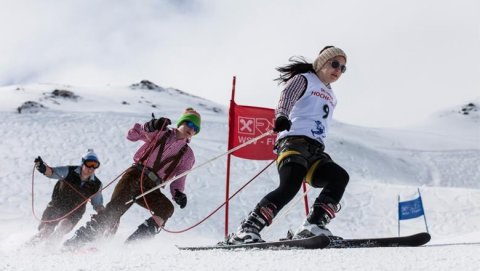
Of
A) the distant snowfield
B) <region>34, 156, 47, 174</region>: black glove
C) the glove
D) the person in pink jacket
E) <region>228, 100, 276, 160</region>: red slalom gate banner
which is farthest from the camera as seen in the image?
<region>228, 100, 276, 160</region>: red slalom gate banner

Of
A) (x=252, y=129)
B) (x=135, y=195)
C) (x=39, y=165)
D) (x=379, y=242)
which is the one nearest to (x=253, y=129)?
(x=252, y=129)

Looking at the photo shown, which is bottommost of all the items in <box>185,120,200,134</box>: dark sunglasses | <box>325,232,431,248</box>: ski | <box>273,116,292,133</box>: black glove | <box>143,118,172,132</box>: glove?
<box>325,232,431,248</box>: ski

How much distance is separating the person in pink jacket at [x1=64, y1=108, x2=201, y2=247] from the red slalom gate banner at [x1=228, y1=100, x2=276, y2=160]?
2.04m

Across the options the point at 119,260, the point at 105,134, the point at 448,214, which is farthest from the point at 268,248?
the point at 105,134

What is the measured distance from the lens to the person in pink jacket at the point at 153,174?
17.4 ft

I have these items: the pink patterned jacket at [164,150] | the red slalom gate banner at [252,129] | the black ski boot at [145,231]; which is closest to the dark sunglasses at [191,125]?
the pink patterned jacket at [164,150]

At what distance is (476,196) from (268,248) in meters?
17.0

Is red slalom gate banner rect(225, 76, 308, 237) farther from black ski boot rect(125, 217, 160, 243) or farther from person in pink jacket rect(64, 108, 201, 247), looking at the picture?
black ski boot rect(125, 217, 160, 243)

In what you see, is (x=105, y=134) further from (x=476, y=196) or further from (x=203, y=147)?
(x=476, y=196)

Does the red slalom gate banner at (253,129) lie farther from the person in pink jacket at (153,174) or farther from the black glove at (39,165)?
the black glove at (39,165)

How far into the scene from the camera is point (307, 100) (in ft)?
14.1

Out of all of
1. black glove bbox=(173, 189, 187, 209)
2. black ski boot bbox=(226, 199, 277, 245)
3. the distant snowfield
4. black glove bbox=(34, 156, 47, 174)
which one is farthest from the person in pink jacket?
black ski boot bbox=(226, 199, 277, 245)

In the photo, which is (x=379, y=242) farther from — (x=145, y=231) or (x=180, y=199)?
(x=145, y=231)

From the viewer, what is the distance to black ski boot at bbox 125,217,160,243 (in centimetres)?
535
